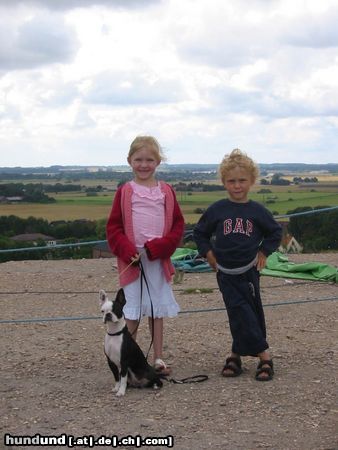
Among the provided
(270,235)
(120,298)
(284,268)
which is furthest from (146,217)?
(284,268)

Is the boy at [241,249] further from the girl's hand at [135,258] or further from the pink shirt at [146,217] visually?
the girl's hand at [135,258]

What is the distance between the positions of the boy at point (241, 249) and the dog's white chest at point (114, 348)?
93 cm

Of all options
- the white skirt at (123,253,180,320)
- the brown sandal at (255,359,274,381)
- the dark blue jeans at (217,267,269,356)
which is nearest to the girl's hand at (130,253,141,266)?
the white skirt at (123,253,180,320)

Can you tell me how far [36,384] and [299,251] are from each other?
9.25 meters

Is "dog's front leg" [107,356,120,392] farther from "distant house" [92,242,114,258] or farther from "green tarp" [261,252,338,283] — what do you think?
"distant house" [92,242,114,258]

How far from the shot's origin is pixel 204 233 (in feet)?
17.8

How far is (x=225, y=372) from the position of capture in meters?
5.34

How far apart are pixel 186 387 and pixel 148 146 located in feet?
5.70

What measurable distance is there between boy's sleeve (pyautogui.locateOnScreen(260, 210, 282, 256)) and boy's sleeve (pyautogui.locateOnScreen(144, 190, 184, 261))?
0.61m

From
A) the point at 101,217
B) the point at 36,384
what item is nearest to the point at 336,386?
the point at 36,384

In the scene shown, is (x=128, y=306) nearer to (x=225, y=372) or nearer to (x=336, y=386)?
(x=225, y=372)

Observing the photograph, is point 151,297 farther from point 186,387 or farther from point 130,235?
point 186,387

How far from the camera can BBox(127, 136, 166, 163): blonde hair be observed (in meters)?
5.25

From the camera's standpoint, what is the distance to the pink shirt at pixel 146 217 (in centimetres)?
524
